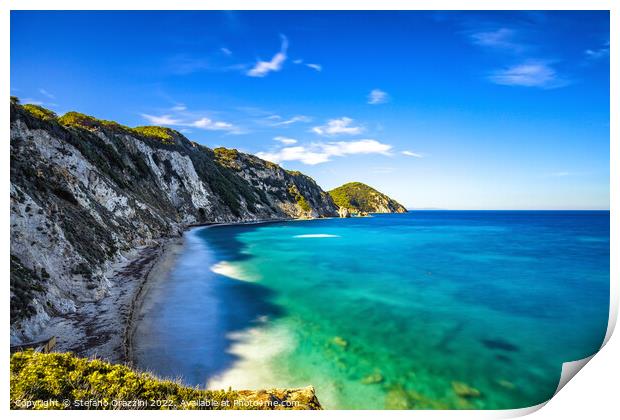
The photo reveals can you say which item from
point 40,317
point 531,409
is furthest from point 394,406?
point 40,317

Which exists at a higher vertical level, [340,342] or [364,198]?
[364,198]

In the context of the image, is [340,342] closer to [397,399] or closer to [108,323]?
[397,399]

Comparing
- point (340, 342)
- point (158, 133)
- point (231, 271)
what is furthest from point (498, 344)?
point (158, 133)

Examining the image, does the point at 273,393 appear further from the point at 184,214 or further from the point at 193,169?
the point at 193,169

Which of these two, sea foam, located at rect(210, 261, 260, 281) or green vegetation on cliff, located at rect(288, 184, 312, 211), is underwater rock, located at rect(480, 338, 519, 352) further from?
green vegetation on cliff, located at rect(288, 184, 312, 211)

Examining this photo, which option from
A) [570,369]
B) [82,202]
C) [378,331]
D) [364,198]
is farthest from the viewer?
[364,198]
